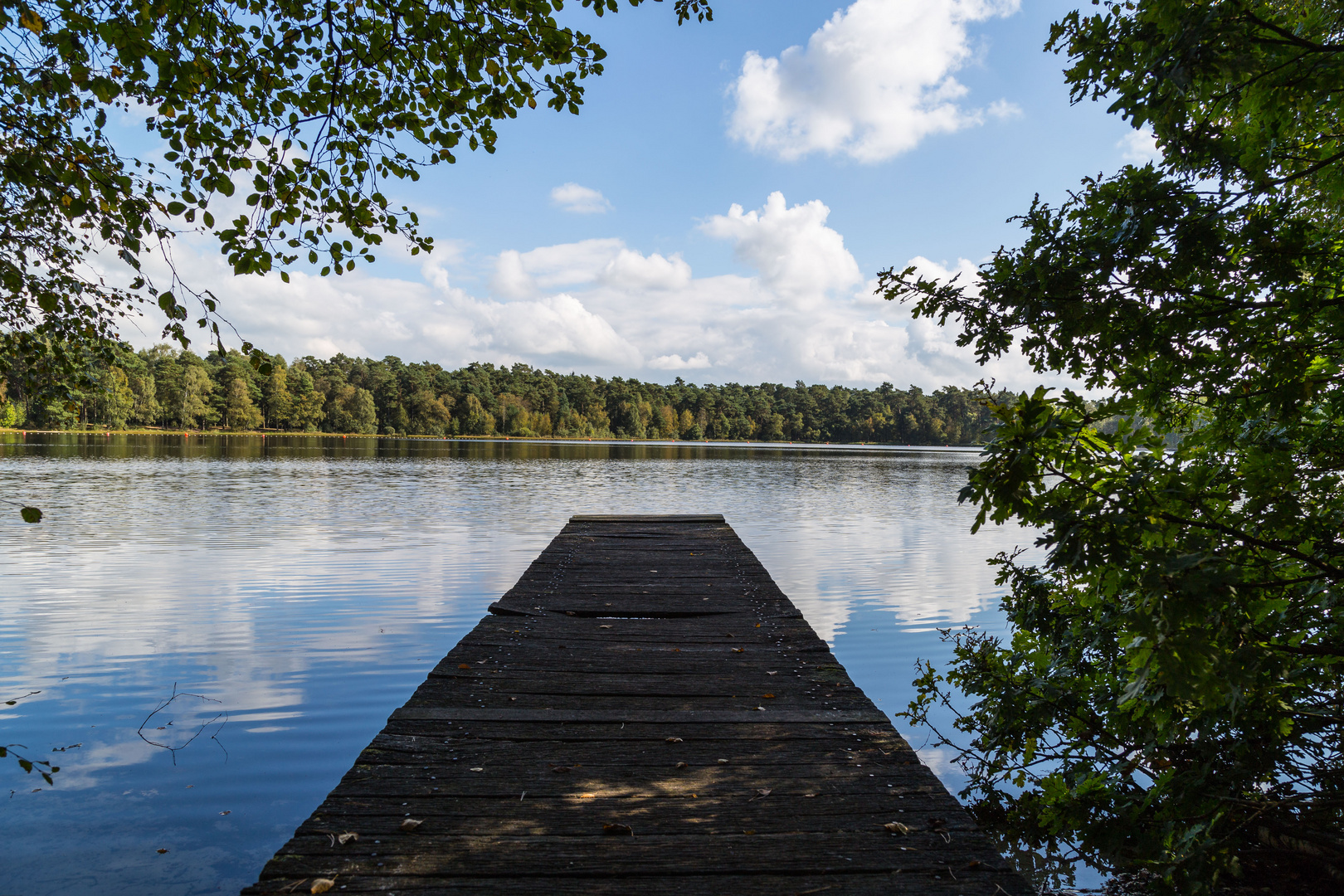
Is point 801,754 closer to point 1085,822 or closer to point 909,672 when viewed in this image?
Result: point 1085,822

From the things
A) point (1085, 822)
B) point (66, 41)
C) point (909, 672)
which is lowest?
point (909, 672)

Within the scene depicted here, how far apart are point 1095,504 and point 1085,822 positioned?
1.91 meters

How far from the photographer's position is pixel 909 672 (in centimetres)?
763

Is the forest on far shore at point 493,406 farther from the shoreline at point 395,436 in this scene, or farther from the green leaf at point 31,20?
the green leaf at point 31,20

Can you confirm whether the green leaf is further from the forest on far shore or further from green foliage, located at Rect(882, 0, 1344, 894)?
the forest on far shore

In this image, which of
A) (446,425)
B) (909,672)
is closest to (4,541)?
(909,672)

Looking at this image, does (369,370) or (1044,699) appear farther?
(369,370)

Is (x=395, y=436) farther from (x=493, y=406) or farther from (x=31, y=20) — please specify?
(x=31, y=20)

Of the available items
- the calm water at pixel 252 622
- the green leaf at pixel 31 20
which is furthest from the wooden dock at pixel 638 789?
the green leaf at pixel 31 20

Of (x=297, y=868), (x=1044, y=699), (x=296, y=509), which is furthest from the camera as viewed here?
(x=296, y=509)

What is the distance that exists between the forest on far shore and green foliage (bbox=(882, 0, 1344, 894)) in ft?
246

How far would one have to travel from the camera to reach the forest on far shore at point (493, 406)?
3228 inches

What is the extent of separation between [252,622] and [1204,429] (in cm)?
932

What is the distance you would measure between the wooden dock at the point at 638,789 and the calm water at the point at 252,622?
66.1 inches
